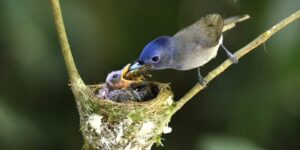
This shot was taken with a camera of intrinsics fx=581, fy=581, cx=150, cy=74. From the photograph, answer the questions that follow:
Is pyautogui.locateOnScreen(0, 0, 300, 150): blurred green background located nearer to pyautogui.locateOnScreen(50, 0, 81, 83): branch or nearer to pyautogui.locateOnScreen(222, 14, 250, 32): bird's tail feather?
pyautogui.locateOnScreen(222, 14, 250, 32): bird's tail feather

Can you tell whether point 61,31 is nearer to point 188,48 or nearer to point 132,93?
point 132,93

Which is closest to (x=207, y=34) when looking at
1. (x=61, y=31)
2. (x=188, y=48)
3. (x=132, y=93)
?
(x=188, y=48)

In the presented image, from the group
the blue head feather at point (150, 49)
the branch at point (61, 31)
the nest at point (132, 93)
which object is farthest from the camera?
the nest at point (132, 93)

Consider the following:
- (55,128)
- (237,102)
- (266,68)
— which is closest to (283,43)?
(266,68)

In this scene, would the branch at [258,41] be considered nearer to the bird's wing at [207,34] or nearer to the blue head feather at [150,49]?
the blue head feather at [150,49]

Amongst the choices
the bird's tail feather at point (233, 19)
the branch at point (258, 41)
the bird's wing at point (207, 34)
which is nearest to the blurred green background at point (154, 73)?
the bird's tail feather at point (233, 19)

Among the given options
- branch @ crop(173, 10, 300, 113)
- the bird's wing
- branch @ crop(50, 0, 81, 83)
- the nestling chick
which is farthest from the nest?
branch @ crop(50, 0, 81, 83)

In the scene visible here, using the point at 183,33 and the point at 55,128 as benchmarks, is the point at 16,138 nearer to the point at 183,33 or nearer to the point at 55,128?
the point at 55,128

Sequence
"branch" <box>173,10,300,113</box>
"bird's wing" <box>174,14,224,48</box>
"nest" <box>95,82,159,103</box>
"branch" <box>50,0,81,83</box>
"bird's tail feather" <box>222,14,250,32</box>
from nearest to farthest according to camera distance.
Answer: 1. "branch" <box>50,0,81,83</box>
2. "branch" <box>173,10,300,113</box>
3. "nest" <box>95,82,159,103</box>
4. "bird's wing" <box>174,14,224,48</box>
5. "bird's tail feather" <box>222,14,250,32</box>
